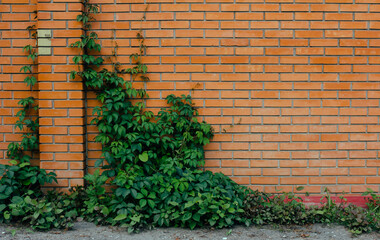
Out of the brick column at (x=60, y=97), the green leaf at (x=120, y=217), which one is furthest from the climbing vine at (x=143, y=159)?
the brick column at (x=60, y=97)

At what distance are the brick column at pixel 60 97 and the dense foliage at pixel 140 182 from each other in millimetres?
131

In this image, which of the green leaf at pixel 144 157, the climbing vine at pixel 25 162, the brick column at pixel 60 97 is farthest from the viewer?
the brick column at pixel 60 97

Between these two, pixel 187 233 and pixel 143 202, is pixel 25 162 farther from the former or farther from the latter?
pixel 187 233

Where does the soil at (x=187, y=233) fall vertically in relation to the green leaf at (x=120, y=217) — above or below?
below

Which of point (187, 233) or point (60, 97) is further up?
point (60, 97)

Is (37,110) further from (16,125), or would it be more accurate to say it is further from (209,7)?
(209,7)

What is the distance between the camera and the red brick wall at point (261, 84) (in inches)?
160

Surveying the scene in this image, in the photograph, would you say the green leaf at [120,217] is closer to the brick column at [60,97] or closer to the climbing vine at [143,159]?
the climbing vine at [143,159]

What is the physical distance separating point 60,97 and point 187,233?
6.25 ft

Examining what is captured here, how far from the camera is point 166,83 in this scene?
13.6 ft

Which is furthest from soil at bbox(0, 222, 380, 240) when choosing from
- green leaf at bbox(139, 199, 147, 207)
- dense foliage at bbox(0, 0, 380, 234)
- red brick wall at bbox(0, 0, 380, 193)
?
red brick wall at bbox(0, 0, 380, 193)

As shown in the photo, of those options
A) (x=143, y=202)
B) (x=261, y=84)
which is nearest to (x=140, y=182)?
(x=143, y=202)

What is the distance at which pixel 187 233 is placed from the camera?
355 centimetres

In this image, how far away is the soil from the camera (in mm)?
3461
